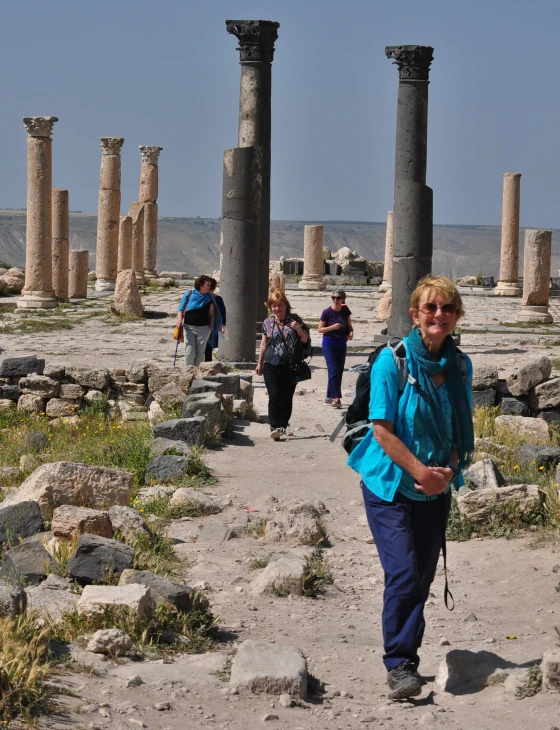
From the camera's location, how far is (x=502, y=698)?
529 centimetres

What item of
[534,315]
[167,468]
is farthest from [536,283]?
[167,468]

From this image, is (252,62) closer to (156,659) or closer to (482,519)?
(482,519)

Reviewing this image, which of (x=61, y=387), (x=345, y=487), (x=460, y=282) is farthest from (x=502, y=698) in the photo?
(x=460, y=282)

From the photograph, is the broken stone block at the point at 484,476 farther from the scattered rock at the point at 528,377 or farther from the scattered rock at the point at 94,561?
the scattered rock at the point at 528,377

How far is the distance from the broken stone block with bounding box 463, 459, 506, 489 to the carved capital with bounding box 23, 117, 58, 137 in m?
21.5

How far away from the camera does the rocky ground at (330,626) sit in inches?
201

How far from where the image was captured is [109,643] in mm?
5676

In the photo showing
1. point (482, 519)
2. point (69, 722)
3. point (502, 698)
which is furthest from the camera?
point (482, 519)

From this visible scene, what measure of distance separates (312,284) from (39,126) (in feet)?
39.3

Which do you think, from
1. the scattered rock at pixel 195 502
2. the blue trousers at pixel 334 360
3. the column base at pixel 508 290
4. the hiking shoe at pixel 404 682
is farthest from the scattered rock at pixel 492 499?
the column base at pixel 508 290

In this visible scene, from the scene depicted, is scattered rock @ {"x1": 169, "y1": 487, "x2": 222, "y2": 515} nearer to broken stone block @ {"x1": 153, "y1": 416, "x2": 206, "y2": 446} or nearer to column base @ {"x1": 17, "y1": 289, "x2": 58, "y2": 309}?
broken stone block @ {"x1": 153, "y1": 416, "x2": 206, "y2": 446}

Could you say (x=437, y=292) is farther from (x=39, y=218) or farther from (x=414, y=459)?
(x=39, y=218)

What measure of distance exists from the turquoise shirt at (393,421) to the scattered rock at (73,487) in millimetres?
3665

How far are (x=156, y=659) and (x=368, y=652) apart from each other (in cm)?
110
